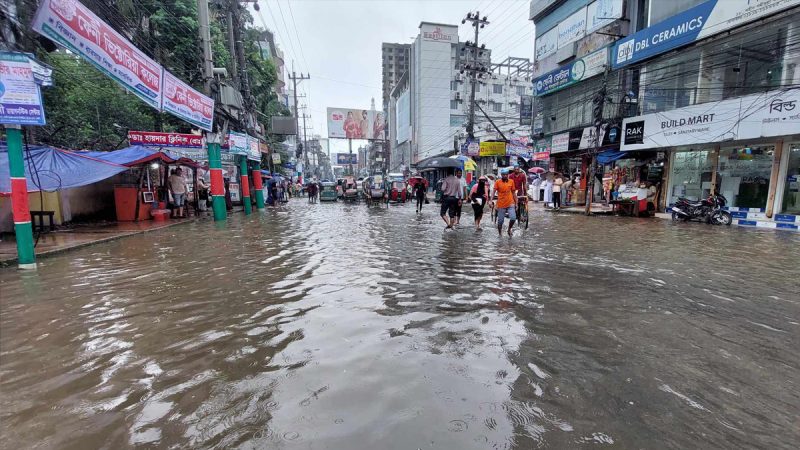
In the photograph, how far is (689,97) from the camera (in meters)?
16.6

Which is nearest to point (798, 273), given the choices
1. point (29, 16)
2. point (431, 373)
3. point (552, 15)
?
point (431, 373)

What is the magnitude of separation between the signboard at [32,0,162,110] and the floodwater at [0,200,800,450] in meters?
4.03

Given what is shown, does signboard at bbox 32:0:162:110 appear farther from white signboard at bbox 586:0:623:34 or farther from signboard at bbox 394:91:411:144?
signboard at bbox 394:91:411:144

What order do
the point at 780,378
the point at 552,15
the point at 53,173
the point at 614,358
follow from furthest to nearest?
the point at 552,15 → the point at 53,173 → the point at 614,358 → the point at 780,378

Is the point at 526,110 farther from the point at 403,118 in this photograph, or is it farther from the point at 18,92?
the point at 18,92

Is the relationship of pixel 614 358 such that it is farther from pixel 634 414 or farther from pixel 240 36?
pixel 240 36

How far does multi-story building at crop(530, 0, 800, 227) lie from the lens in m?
13.1

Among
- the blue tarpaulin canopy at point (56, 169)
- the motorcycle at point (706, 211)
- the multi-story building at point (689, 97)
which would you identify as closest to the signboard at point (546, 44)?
the multi-story building at point (689, 97)

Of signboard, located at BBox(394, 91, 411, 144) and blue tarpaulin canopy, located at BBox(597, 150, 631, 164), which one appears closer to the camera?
blue tarpaulin canopy, located at BBox(597, 150, 631, 164)

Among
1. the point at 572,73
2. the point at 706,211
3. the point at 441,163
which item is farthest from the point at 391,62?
the point at 706,211

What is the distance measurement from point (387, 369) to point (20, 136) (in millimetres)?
8040

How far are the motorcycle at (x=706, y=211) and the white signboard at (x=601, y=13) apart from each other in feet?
37.0

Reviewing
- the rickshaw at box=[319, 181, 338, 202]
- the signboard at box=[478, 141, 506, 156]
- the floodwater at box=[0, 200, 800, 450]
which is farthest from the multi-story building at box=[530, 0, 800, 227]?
the rickshaw at box=[319, 181, 338, 202]

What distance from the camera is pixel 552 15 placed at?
25891mm
